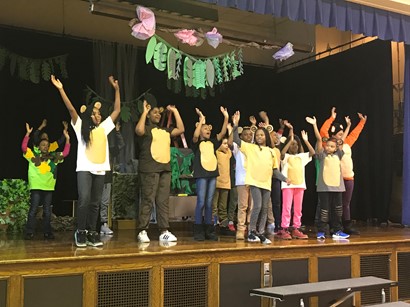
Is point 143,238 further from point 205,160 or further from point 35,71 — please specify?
point 35,71

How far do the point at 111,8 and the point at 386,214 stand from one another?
4.76 m

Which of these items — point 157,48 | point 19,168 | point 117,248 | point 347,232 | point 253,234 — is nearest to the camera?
point 117,248

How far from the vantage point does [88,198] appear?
387 centimetres

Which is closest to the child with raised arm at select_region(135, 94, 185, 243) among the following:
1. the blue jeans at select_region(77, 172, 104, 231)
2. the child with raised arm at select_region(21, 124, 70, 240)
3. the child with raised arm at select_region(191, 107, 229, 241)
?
the child with raised arm at select_region(191, 107, 229, 241)

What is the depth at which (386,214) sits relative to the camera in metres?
7.11

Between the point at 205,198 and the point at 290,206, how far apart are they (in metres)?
1.06

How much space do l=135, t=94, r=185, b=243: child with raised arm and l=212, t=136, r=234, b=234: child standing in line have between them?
968mm

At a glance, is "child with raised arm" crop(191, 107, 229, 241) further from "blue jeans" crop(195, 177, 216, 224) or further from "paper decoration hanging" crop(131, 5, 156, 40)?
"paper decoration hanging" crop(131, 5, 156, 40)

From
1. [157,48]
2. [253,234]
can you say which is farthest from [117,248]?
[157,48]

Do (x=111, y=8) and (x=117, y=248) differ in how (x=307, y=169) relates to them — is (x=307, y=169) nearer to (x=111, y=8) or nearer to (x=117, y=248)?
(x=111, y=8)

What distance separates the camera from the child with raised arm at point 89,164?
151 inches

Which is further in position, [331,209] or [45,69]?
[45,69]

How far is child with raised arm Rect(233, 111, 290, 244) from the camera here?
4469 millimetres

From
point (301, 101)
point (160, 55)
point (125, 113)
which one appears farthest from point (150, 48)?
point (301, 101)
